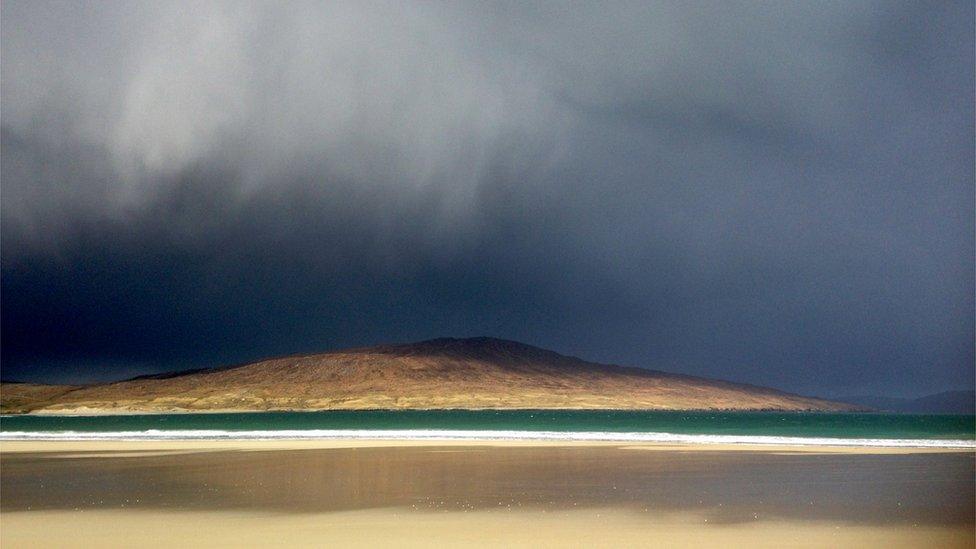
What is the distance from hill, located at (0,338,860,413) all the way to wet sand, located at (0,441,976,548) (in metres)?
111

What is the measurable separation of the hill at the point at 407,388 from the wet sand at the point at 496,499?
111103 mm

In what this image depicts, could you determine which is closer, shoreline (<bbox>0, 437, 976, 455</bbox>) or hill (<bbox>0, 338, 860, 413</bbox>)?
shoreline (<bbox>0, 437, 976, 455</bbox>)

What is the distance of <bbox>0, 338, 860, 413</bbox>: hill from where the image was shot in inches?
5625

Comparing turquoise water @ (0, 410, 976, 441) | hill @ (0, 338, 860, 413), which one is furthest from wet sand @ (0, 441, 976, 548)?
hill @ (0, 338, 860, 413)

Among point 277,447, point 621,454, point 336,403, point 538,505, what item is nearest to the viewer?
point 538,505

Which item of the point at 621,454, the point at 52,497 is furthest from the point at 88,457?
the point at 621,454

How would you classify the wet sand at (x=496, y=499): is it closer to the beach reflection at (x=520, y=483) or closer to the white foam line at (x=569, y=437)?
the beach reflection at (x=520, y=483)

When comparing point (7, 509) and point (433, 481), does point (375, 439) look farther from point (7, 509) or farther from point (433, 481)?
point (7, 509)

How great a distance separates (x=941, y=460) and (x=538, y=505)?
2128 centimetres

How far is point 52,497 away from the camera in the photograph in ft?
71.5

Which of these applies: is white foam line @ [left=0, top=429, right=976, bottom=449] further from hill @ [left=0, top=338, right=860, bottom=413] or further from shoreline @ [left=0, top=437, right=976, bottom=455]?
hill @ [left=0, top=338, right=860, bottom=413]

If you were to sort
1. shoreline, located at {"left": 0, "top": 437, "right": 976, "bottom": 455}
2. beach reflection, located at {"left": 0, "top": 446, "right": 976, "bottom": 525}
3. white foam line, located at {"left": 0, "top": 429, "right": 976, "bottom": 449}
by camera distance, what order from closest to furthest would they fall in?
beach reflection, located at {"left": 0, "top": 446, "right": 976, "bottom": 525}
shoreline, located at {"left": 0, "top": 437, "right": 976, "bottom": 455}
white foam line, located at {"left": 0, "top": 429, "right": 976, "bottom": 449}

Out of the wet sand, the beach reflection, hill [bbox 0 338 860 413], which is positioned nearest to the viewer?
the wet sand

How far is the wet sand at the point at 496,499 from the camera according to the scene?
1585 centimetres
